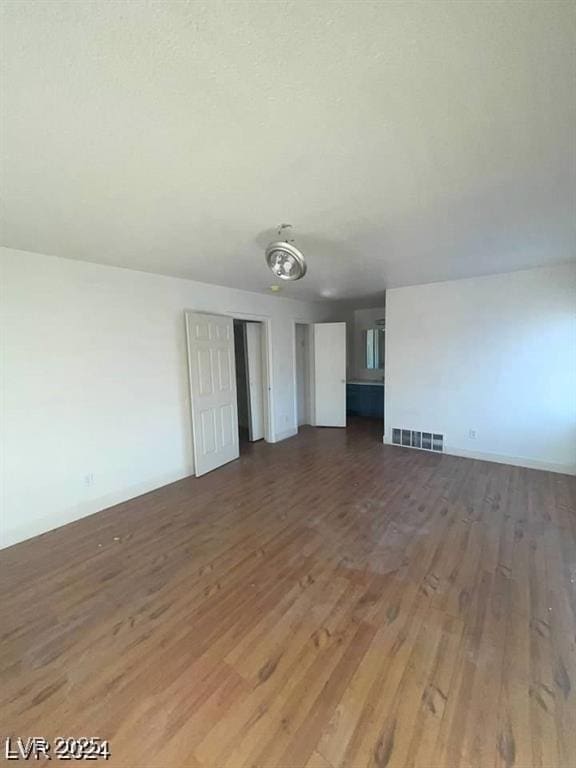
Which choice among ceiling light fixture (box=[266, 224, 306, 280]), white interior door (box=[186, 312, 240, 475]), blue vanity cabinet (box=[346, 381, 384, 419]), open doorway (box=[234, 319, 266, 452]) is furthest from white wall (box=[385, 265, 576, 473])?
ceiling light fixture (box=[266, 224, 306, 280])

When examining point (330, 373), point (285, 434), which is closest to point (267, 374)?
point (285, 434)

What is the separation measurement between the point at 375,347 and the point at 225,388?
3713 millimetres

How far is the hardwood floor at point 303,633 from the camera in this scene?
1.28 m

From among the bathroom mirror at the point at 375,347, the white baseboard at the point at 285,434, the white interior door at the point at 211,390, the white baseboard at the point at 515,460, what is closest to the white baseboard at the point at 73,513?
the white interior door at the point at 211,390

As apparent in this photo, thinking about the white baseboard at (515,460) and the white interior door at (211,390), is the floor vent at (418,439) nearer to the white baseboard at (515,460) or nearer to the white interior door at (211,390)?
the white baseboard at (515,460)

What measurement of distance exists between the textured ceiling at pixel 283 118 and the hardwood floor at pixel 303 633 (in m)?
2.46

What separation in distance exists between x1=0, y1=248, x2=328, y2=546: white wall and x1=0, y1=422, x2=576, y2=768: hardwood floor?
14.1 inches

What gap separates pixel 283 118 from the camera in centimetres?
125

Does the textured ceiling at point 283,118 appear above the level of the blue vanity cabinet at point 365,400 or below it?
above

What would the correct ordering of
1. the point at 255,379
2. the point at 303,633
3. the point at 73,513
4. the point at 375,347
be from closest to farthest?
the point at 303,633 < the point at 73,513 < the point at 255,379 < the point at 375,347

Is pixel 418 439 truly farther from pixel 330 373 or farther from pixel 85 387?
pixel 85 387

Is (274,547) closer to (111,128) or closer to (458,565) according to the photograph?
(458,565)

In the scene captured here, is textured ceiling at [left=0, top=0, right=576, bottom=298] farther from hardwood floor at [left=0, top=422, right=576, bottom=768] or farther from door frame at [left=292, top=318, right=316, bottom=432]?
door frame at [left=292, top=318, right=316, bottom=432]

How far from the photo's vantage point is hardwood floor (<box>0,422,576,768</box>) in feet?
4.21
